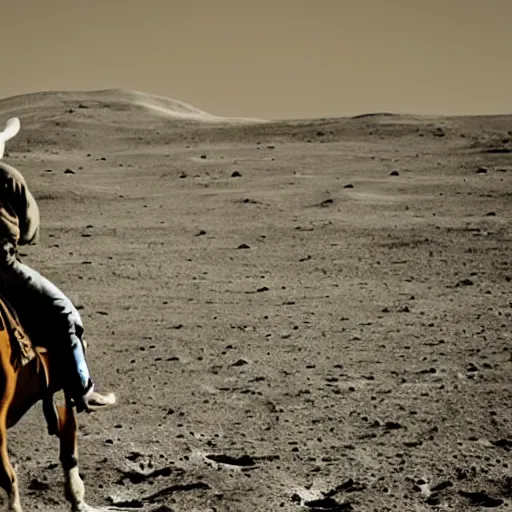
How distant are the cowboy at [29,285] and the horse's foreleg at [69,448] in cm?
25

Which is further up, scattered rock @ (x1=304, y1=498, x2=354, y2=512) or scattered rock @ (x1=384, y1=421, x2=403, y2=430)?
scattered rock @ (x1=384, y1=421, x2=403, y2=430)

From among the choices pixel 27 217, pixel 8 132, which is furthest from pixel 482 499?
pixel 8 132

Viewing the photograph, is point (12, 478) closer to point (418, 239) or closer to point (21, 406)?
point (21, 406)

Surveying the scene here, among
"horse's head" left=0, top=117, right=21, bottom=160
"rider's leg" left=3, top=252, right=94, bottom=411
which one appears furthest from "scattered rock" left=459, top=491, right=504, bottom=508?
"horse's head" left=0, top=117, right=21, bottom=160

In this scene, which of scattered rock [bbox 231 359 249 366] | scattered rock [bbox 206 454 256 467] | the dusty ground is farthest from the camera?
scattered rock [bbox 231 359 249 366]

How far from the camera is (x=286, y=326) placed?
11031mm

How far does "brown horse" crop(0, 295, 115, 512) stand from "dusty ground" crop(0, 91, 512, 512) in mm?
807

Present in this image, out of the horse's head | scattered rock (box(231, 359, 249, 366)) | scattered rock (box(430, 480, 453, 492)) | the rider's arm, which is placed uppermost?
the horse's head

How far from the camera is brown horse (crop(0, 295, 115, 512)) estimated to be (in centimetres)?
546

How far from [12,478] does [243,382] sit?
379cm

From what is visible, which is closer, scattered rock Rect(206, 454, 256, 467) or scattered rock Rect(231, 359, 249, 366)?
scattered rock Rect(206, 454, 256, 467)

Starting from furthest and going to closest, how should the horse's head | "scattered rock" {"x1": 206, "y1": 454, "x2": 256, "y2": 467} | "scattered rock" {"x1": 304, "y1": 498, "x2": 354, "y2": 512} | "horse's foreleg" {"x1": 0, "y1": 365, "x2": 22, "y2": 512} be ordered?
"scattered rock" {"x1": 206, "y1": 454, "x2": 256, "y2": 467}
"scattered rock" {"x1": 304, "y1": 498, "x2": 354, "y2": 512}
the horse's head
"horse's foreleg" {"x1": 0, "y1": 365, "x2": 22, "y2": 512}

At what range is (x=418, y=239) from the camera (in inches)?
605

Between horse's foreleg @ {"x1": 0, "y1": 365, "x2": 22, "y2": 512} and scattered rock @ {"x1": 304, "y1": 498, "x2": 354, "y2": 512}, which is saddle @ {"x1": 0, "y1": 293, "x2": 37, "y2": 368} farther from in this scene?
scattered rock @ {"x1": 304, "y1": 498, "x2": 354, "y2": 512}
